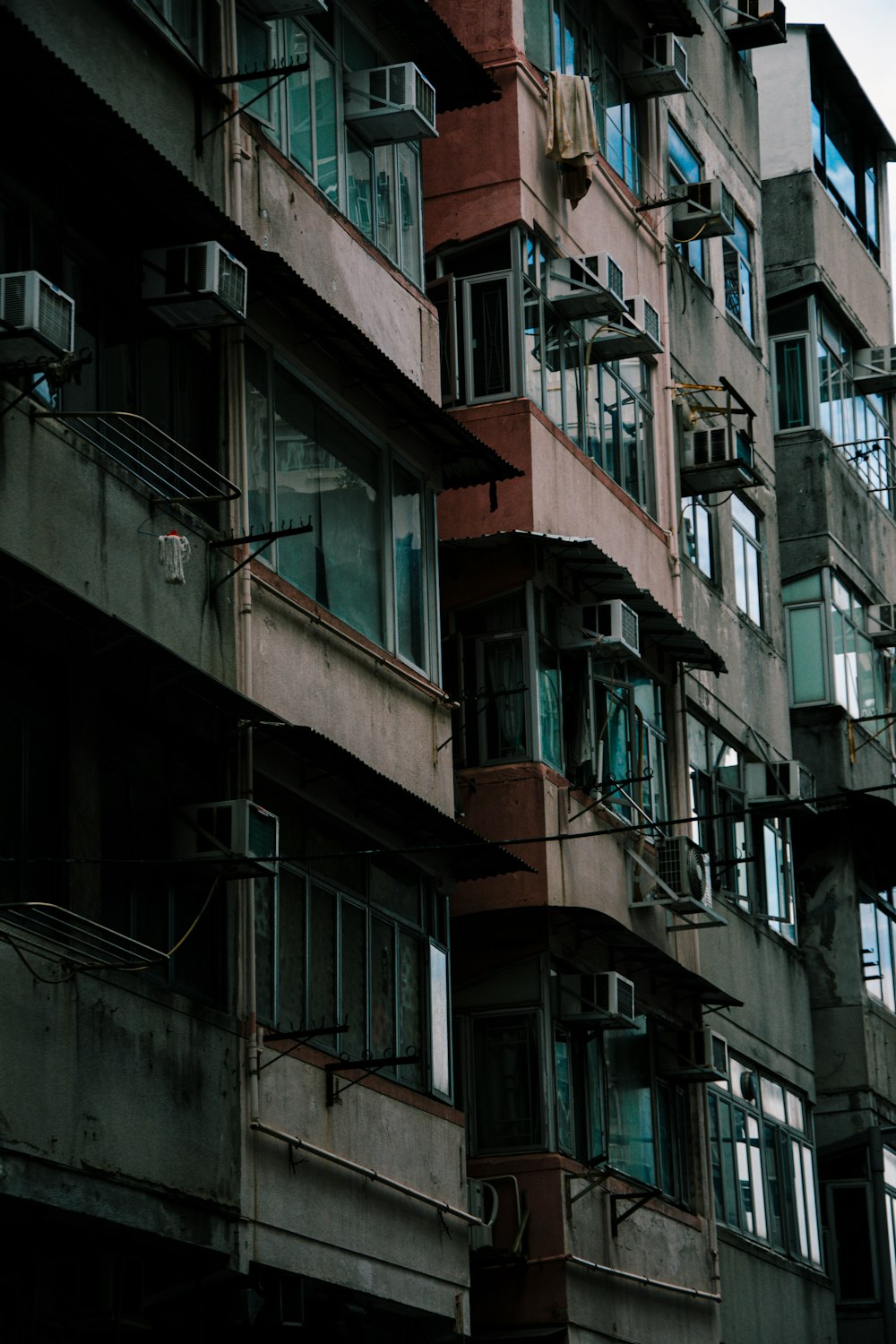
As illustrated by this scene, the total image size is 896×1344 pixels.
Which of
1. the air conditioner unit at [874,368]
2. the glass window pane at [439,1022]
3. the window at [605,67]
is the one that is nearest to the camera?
the glass window pane at [439,1022]

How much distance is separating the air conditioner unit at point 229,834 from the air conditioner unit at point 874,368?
1758cm

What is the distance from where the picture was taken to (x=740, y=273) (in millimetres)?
27000

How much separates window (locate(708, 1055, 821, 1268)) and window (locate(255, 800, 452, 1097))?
6.43m

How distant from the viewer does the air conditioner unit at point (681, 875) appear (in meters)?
20.6

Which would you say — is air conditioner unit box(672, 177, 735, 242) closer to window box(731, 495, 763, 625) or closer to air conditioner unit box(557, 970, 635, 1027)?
window box(731, 495, 763, 625)

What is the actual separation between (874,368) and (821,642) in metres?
4.31

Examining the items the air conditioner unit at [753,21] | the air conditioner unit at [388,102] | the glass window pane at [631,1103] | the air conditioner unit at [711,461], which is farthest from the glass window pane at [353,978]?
the air conditioner unit at [753,21]

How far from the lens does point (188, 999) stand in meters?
13.7

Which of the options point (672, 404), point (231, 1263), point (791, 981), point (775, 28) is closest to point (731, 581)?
point (672, 404)

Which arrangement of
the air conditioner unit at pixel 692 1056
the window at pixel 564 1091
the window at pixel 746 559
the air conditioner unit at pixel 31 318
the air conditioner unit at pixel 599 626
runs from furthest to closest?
the window at pixel 746 559, the air conditioner unit at pixel 692 1056, the air conditioner unit at pixel 599 626, the window at pixel 564 1091, the air conditioner unit at pixel 31 318

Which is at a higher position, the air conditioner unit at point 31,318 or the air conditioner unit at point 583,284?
the air conditioner unit at point 583,284

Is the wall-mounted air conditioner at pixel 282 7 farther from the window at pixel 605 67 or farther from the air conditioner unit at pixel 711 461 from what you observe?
the air conditioner unit at pixel 711 461

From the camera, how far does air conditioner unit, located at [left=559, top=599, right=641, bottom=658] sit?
20.1 meters

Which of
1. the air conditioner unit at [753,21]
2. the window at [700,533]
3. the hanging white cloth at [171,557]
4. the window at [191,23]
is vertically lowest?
the hanging white cloth at [171,557]
